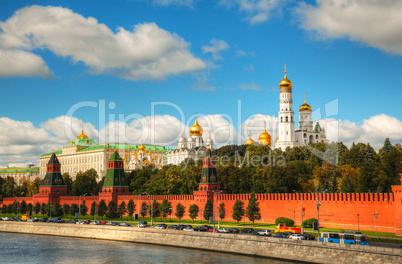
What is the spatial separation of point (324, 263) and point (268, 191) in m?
29.3

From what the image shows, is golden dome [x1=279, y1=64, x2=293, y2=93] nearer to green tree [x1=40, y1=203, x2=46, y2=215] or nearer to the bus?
green tree [x1=40, y1=203, x2=46, y2=215]

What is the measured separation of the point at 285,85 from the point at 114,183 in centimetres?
4945

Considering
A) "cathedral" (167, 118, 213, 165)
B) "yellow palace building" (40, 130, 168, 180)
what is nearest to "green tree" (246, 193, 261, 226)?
"cathedral" (167, 118, 213, 165)

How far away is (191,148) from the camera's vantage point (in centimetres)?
13612

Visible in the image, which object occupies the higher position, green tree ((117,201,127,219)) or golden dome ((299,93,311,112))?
golden dome ((299,93,311,112))

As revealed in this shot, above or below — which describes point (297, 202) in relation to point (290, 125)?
below

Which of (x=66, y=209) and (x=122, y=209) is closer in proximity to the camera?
(x=122, y=209)

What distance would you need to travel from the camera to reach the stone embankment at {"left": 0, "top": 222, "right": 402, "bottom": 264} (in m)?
33.4

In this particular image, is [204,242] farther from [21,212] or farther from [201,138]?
[201,138]

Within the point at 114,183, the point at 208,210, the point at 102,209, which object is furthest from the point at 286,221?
the point at 114,183

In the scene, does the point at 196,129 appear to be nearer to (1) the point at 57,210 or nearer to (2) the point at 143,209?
(1) the point at 57,210

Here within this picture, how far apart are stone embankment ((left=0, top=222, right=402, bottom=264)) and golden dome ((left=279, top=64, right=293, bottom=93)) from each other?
66.0 m

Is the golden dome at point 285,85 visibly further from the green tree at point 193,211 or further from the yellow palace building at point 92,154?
the green tree at point 193,211

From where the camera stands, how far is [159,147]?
171875mm
